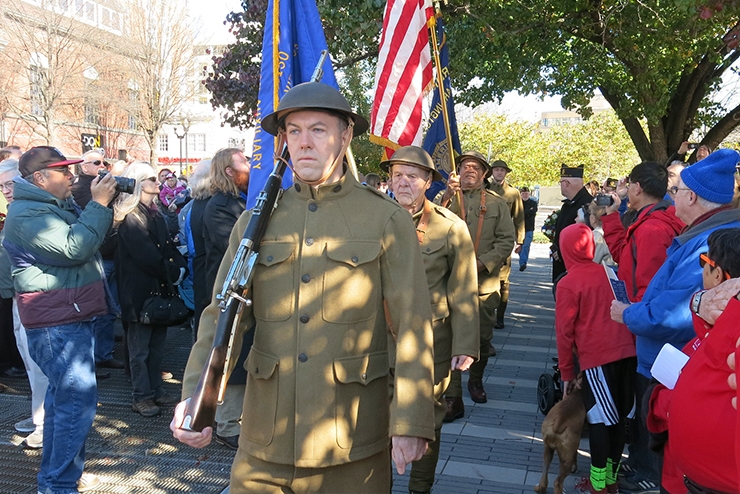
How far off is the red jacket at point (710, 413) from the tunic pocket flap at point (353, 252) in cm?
128

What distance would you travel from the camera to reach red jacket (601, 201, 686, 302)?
4551 mm

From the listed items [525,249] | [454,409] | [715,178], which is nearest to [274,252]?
[715,178]

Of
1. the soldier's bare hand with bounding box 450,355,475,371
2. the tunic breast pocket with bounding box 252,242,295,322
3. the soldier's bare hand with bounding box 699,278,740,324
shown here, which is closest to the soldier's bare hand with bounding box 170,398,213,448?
the tunic breast pocket with bounding box 252,242,295,322

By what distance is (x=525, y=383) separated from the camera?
723 centimetres

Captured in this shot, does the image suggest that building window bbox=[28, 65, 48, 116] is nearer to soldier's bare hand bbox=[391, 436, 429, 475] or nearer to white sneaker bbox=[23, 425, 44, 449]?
white sneaker bbox=[23, 425, 44, 449]

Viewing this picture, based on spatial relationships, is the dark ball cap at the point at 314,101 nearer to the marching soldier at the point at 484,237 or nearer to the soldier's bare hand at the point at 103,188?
the soldier's bare hand at the point at 103,188

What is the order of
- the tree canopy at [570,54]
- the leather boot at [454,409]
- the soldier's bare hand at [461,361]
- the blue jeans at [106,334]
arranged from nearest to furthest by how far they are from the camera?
the soldier's bare hand at [461,361], the leather boot at [454,409], the blue jeans at [106,334], the tree canopy at [570,54]

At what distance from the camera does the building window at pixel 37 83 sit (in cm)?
2733

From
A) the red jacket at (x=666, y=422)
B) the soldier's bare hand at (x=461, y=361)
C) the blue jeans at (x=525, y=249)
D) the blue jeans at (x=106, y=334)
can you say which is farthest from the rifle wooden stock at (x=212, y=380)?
the blue jeans at (x=525, y=249)

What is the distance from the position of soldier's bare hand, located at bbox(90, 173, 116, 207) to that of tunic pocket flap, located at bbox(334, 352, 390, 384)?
8.15 ft

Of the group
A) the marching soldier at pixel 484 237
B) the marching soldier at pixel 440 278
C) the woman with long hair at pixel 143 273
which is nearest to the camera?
the marching soldier at pixel 440 278

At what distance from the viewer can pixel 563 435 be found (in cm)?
439

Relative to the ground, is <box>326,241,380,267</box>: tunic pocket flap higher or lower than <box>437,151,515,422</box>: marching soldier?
higher

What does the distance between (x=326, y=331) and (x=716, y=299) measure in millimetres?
1475
